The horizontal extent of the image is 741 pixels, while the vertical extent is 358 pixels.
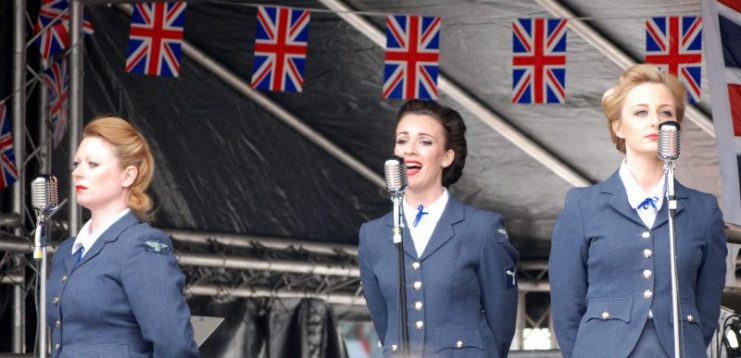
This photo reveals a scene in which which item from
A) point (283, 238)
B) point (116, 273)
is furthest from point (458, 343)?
point (283, 238)

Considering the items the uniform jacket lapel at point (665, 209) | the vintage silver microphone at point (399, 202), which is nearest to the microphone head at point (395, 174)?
the vintage silver microphone at point (399, 202)

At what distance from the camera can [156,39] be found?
9789mm

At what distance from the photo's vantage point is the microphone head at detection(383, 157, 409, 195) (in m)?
4.52

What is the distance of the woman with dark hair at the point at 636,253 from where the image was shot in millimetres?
4582

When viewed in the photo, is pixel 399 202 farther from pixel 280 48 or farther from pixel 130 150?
pixel 280 48

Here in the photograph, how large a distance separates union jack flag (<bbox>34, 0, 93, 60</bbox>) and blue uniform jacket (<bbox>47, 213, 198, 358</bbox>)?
4.71 meters

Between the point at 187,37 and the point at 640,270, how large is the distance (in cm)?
617

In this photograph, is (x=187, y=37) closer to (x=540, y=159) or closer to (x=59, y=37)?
(x=59, y=37)

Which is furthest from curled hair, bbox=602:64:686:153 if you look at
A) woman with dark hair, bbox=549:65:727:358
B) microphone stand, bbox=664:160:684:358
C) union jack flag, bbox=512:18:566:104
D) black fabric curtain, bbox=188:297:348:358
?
black fabric curtain, bbox=188:297:348:358

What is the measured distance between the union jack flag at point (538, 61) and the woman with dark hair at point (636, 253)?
17.2ft

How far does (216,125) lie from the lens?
412 inches

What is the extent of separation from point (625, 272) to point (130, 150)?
1.73 meters

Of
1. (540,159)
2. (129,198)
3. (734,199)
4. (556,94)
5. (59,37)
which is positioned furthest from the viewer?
(540,159)

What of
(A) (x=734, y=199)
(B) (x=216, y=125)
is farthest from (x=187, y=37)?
(A) (x=734, y=199)
